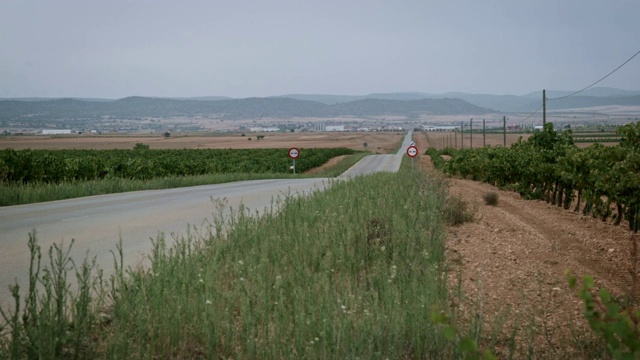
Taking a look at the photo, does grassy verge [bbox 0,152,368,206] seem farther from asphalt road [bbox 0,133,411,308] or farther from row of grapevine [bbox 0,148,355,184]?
row of grapevine [bbox 0,148,355,184]

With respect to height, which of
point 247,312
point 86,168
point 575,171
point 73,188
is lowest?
point 86,168

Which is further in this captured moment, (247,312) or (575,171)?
(575,171)

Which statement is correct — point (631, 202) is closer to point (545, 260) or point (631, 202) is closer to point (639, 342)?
point (545, 260)

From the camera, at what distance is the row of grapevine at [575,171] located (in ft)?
56.2

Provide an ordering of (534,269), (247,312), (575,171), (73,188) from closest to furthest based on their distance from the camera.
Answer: (247,312)
(534,269)
(575,171)
(73,188)

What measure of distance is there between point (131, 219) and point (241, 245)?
671 centimetres

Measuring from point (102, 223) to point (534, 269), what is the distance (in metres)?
9.44

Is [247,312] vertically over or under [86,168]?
over

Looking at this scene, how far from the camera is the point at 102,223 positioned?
1501 centimetres

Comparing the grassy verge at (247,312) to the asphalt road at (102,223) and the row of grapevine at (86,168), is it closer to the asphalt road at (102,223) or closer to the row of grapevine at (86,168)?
the asphalt road at (102,223)

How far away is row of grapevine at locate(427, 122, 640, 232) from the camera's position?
674 inches

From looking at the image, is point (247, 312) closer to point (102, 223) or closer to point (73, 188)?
point (102, 223)

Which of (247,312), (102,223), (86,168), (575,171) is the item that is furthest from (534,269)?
(86,168)

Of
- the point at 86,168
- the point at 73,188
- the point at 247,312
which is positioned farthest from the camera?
the point at 86,168
